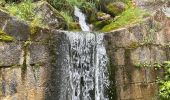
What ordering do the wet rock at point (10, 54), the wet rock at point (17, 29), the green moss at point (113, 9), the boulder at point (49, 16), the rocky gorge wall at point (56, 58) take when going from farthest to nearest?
the green moss at point (113, 9) < the boulder at point (49, 16) < the wet rock at point (17, 29) < the rocky gorge wall at point (56, 58) < the wet rock at point (10, 54)

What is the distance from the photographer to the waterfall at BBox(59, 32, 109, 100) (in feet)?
28.3

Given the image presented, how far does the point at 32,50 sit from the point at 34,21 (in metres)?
0.82

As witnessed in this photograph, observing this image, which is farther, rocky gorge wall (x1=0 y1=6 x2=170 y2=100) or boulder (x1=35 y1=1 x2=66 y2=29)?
boulder (x1=35 y1=1 x2=66 y2=29)

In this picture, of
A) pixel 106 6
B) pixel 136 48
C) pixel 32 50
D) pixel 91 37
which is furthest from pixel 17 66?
pixel 106 6

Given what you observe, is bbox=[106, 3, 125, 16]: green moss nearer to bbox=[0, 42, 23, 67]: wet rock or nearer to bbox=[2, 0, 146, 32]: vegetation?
bbox=[2, 0, 146, 32]: vegetation

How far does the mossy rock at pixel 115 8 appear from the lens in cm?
1196

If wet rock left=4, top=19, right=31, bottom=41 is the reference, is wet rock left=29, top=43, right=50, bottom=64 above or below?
below

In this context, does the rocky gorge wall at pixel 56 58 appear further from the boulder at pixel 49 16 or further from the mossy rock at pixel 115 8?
the mossy rock at pixel 115 8

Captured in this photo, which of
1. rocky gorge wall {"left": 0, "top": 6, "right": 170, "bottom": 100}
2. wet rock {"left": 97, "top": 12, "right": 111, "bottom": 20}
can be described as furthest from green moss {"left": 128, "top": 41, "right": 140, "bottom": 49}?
wet rock {"left": 97, "top": 12, "right": 111, "bottom": 20}

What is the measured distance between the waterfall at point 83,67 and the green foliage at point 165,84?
142 cm

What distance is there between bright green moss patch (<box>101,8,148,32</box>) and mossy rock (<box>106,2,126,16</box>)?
1.11m

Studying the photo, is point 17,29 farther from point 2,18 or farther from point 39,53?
point 39,53

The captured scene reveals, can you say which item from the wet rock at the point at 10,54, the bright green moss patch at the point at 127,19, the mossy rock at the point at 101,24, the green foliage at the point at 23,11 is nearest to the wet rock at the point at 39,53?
the wet rock at the point at 10,54

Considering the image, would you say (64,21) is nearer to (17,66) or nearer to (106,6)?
(17,66)
